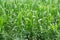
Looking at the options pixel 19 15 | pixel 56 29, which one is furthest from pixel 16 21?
pixel 56 29

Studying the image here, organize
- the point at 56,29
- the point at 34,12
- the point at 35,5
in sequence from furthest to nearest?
the point at 35,5, the point at 34,12, the point at 56,29

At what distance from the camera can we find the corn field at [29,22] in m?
3.08

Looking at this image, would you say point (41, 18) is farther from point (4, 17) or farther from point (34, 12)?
point (4, 17)

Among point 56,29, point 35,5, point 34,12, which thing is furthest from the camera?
point 35,5

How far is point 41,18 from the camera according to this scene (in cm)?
329

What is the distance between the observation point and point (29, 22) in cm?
314

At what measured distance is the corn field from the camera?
3078 mm

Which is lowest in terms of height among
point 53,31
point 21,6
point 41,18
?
point 53,31

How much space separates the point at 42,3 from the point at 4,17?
31.5 inches

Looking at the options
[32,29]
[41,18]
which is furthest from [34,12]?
[32,29]

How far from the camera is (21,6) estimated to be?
3.59m

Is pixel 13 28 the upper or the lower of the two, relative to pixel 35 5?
lower

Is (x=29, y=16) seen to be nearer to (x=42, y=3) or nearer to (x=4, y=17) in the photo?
(x=4, y=17)

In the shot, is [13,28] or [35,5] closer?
[13,28]
